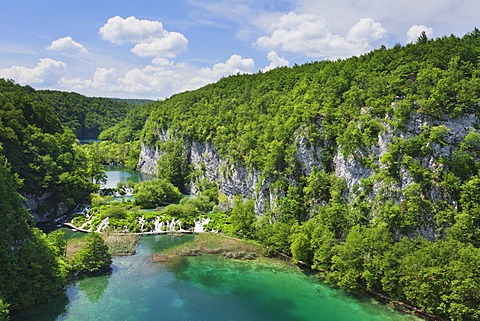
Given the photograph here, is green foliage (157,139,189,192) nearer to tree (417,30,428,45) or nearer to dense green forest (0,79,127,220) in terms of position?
dense green forest (0,79,127,220)

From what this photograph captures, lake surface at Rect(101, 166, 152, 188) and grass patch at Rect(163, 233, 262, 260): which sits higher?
lake surface at Rect(101, 166, 152, 188)

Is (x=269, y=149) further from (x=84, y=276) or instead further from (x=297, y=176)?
(x=84, y=276)

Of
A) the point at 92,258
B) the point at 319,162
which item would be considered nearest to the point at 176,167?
the point at 319,162

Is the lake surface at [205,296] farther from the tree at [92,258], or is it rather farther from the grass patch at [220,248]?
the grass patch at [220,248]

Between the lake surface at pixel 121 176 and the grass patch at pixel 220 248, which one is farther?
the lake surface at pixel 121 176

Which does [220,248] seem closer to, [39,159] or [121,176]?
[39,159]

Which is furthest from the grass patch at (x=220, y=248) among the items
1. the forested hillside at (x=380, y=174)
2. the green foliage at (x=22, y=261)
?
the green foliage at (x=22, y=261)

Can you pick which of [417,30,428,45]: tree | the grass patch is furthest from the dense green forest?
[417,30,428,45]: tree
